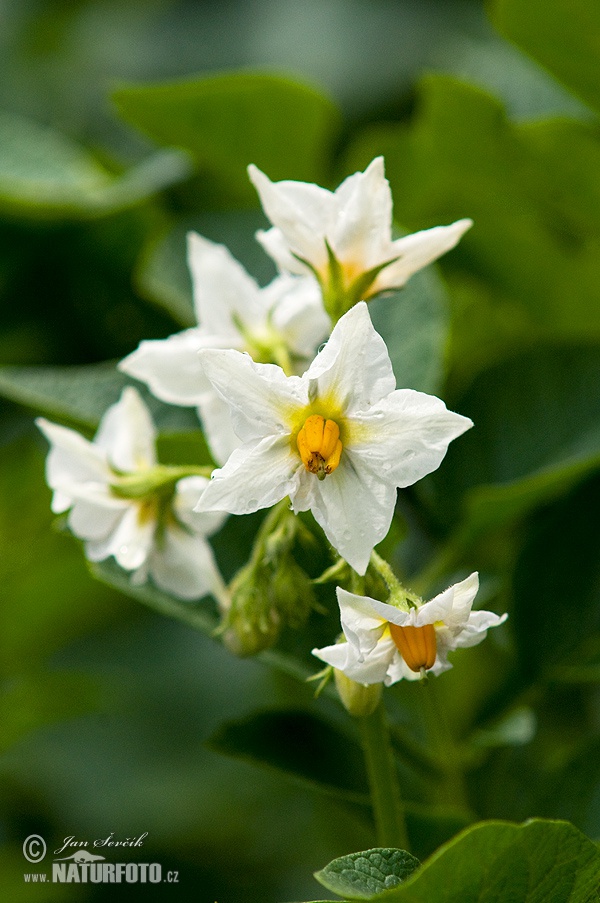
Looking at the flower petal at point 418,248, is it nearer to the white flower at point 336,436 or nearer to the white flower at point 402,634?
the white flower at point 336,436

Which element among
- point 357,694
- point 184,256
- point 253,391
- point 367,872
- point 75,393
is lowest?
point 367,872

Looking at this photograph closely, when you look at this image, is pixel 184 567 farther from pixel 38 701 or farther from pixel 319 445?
pixel 38 701

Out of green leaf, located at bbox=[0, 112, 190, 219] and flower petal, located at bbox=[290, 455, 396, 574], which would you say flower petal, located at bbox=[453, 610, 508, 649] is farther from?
green leaf, located at bbox=[0, 112, 190, 219]

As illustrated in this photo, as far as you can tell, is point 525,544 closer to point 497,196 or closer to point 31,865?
point 497,196

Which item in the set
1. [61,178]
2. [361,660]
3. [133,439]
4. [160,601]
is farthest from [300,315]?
[61,178]

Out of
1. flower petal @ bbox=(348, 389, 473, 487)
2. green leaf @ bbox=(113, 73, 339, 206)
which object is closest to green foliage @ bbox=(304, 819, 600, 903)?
flower petal @ bbox=(348, 389, 473, 487)
